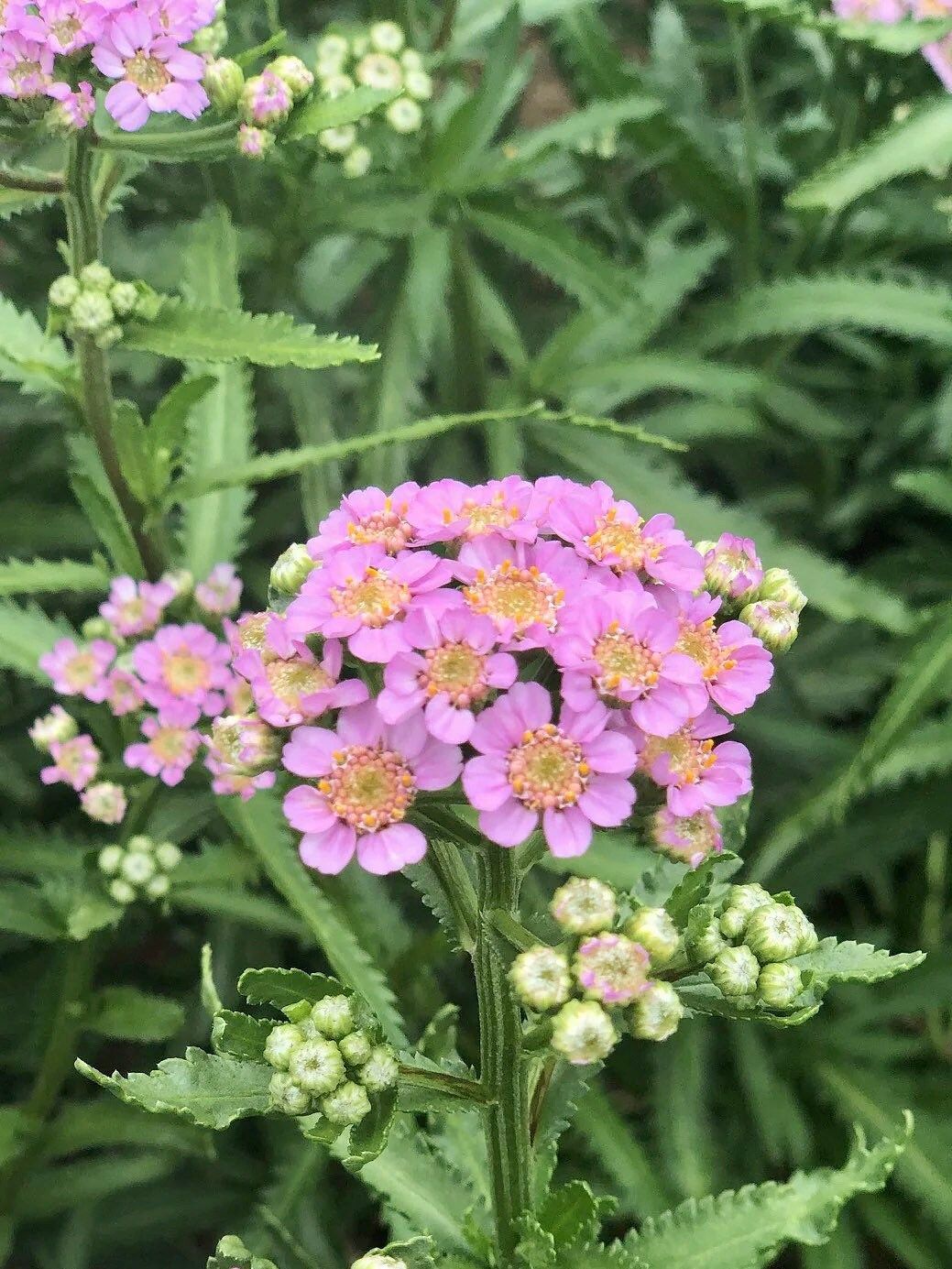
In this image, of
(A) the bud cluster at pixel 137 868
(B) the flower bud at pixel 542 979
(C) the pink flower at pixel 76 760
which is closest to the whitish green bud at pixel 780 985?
(B) the flower bud at pixel 542 979

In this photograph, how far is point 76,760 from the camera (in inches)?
96.0

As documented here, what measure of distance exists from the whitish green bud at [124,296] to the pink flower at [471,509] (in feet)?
2.79

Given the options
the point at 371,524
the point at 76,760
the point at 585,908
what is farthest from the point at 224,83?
the point at 585,908

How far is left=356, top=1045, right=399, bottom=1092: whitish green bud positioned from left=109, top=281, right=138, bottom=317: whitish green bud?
53.6 inches

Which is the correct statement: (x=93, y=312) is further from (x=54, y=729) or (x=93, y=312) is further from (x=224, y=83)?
(x=54, y=729)

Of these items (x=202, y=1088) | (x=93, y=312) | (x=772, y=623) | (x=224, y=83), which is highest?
(x=224, y=83)

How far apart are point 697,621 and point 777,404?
227 centimetres

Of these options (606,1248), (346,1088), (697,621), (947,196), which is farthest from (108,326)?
(947,196)

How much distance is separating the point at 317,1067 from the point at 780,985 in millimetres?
546

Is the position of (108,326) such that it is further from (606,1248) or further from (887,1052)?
(887,1052)

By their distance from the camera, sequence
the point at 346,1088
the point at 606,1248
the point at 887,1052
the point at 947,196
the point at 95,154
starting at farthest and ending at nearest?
the point at 947,196 → the point at 887,1052 → the point at 95,154 → the point at 606,1248 → the point at 346,1088

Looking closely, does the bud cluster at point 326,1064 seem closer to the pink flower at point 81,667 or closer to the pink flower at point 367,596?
the pink flower at point 367,596

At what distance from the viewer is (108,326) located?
6.70ft

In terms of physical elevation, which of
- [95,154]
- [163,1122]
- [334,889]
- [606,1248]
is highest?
[95,154]
